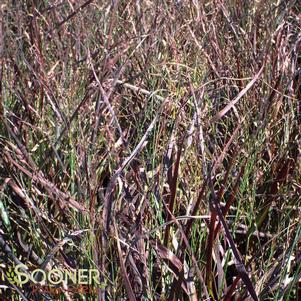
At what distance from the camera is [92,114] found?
4.61ft

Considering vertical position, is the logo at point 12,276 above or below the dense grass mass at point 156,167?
below

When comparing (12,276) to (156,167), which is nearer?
(12,276)

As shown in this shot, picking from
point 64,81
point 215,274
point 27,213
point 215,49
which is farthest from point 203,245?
point 215,49

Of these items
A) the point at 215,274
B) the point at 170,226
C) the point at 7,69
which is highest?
the point at 7,69

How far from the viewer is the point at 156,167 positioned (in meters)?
1.25

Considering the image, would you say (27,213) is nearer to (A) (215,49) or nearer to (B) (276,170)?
(B) (276,170)

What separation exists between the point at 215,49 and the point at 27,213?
641 millimetres

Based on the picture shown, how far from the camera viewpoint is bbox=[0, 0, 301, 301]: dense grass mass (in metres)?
1.02

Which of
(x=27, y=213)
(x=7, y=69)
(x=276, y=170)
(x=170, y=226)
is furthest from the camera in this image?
(x=7, y=69)

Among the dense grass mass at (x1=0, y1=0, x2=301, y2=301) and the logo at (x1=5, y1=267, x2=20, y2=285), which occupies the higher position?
the dense grass mass at (x1=0, y1=0, x2=301, y2=301)

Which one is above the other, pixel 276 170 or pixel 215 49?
pixel 215 49

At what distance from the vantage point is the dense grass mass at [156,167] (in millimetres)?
1021

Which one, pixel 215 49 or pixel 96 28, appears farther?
pixel 96 28

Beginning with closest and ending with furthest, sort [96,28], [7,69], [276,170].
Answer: [276,170], [7,69], [96,28]
